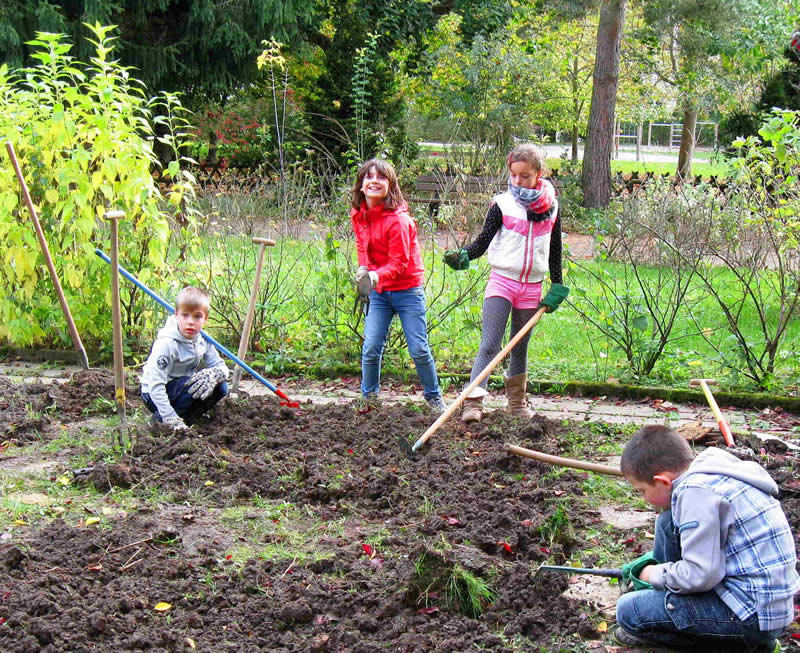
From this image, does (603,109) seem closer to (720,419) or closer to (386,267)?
(386,267)

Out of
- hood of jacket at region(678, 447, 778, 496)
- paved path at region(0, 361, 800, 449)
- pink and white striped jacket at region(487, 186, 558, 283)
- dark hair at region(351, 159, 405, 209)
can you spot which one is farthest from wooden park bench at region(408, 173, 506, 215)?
hood of jacket at region(678, 447, 778, 496)

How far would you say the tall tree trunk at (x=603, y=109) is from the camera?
17.6m

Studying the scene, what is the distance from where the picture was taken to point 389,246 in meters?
5.79

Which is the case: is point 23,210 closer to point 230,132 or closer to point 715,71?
point 230,132

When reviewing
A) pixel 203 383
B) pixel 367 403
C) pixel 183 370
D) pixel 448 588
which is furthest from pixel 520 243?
pixel 448 588

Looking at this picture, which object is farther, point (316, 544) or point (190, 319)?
point (190, 319)

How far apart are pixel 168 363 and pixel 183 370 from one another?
146mm

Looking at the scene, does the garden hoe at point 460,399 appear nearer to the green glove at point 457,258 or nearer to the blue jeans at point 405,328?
the green glove at point 457,258

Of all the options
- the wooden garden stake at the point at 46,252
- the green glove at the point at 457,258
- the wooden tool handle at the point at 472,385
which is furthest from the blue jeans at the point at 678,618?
the wooden garden stake at the point at 46,252

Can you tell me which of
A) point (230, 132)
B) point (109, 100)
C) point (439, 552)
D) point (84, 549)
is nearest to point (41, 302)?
point (109, 100)

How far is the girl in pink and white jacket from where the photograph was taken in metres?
5.40

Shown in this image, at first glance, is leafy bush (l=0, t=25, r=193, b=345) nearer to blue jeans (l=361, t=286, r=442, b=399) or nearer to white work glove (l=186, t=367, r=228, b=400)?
white work glove (l=186, t=367, r=228, b=400)

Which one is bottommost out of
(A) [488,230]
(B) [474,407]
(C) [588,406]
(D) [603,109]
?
(C) [588,406]

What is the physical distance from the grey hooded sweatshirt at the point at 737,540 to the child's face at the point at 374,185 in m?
3.33
